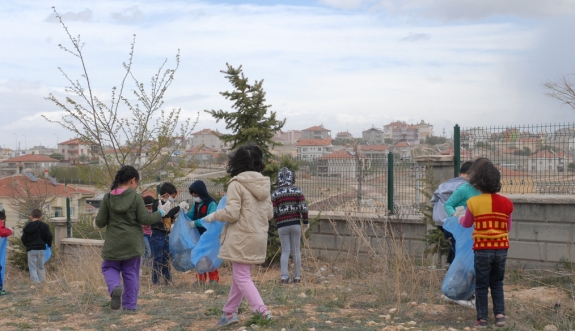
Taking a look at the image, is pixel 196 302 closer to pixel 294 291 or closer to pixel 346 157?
pixel 294 291

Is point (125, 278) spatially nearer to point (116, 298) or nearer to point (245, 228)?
point (116, 298)

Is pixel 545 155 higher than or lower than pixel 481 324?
higher

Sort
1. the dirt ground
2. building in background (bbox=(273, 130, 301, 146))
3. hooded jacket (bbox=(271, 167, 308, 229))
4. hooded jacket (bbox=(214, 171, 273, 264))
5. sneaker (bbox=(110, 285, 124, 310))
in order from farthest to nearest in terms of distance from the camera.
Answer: building in background (bbox=(273, 130, 301, 146)) < hooded jacket (bbox=(271, 167, 308, 229)) < sneaker (bbox=(110, 285, 124, 310)) < the dirt ground < hooded jacket (bbox=(214, 171, 273, 264))

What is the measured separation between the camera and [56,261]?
14641 mm

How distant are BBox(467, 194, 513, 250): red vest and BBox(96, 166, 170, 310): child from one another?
316 centimetres

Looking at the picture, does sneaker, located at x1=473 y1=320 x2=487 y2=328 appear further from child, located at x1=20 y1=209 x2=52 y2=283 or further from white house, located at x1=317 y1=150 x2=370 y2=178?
child, located at x1=20 y1=209 x2=52 y2=283

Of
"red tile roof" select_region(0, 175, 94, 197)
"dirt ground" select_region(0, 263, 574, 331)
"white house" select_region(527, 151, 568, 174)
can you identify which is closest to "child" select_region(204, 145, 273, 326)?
"dirt ground" select_region(0, 263, 574, 331)

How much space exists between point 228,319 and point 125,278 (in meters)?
1.56

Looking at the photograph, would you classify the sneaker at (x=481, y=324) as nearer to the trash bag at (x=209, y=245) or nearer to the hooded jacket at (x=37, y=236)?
the trash bag at (x=209, y=245)

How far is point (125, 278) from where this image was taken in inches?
250

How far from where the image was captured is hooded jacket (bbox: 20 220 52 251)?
1077 cm

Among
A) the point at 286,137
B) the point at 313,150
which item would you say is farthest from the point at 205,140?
the point at 286,137

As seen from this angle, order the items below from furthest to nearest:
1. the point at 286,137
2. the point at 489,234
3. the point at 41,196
→ the point at 286,137
the point at 41,196
the point at 489,234

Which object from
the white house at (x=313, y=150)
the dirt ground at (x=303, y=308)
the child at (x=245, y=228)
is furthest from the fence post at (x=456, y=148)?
the child at (x=245, y=228)
